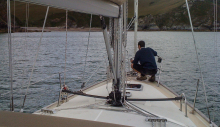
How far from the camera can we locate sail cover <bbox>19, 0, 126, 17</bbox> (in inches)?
63.6

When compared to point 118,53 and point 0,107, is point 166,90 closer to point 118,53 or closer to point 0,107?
point 118,53

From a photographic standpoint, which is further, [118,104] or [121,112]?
[118,104]

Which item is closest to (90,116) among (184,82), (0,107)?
(0,107)

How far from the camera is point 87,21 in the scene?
18.0ft

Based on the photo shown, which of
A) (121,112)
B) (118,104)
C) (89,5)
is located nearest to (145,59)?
(118,104)

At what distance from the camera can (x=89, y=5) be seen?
6.77ft

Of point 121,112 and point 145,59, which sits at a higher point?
point 145,59

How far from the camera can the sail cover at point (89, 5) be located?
161cm

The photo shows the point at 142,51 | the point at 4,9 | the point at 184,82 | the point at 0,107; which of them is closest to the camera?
the point at 4,9

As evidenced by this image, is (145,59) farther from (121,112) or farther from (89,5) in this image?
(89,5)

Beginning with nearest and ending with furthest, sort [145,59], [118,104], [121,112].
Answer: [121,112], [118,104], [145,59]

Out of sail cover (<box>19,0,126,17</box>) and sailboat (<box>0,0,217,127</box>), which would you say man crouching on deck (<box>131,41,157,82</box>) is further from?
sail cover (<box>19,0,126,17</box>)

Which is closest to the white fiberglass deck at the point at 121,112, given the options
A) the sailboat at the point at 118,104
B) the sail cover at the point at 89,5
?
the sailboat at the point at 118,104

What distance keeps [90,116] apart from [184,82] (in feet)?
29.6
